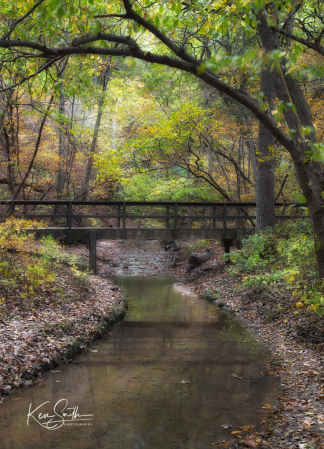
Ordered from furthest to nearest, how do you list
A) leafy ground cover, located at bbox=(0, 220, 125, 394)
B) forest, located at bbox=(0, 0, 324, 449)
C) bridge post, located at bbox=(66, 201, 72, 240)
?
1. bridge post, located at bbox=(66, 201, 72, 240)
2. leafy ground cover, located at bbox=(0, 220, 125, 394)
3. forest, located at bbox=(0, 0, 324, 449)

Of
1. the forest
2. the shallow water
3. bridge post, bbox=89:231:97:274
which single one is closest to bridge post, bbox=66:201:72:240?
bridge post, bbox=89:231:97:274

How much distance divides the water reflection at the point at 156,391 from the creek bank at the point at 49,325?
0.28 m

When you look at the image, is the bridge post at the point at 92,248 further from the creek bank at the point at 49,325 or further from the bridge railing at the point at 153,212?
the creek bank at the point at 49,325

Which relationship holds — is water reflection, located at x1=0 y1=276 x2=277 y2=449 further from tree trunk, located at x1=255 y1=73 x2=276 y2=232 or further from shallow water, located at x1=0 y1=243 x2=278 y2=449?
tree trunk, located at x1=255 y1=73 x2=276 y2=232

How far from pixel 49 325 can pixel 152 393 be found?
8.35 ft

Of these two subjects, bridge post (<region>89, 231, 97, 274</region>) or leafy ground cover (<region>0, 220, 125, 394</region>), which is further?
bridge post (<region>89, 231, 97, 274</region>)

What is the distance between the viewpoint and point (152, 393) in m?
5.15

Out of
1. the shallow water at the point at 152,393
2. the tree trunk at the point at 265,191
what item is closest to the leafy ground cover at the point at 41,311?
the shallow water at the point at 152,393

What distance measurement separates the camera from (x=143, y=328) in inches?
335

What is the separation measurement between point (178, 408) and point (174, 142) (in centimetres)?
1165

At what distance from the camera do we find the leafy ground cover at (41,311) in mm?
5578

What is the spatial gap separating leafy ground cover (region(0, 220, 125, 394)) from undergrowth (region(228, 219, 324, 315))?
3640 millimetres

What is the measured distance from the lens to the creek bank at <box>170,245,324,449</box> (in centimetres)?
395

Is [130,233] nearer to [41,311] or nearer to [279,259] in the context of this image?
[279,259]
